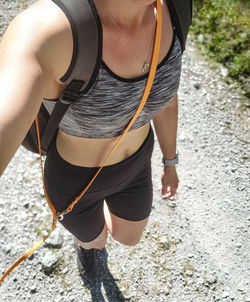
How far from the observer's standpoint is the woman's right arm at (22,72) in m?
0.97

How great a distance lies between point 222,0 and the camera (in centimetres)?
456

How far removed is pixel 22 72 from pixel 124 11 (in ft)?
1.79

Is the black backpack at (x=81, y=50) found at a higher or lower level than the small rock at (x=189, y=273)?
higher

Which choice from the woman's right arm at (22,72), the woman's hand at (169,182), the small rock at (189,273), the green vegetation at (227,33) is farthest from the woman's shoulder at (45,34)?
the green vegetation at (227,33)

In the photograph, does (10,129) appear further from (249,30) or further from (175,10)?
(249,30)

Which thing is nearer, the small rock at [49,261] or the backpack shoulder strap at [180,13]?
the backpack shoulder strap at [180,13]

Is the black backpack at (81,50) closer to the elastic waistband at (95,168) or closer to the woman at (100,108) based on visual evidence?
the woman at (100,108)

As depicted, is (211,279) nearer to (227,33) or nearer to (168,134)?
(168,134)

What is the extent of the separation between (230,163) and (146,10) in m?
2.37

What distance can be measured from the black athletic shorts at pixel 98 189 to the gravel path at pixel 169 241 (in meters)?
0.79

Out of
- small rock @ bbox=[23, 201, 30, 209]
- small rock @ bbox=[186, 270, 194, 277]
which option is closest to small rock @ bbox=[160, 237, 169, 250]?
small rock @ bbox=[186, 270, 194, 277]

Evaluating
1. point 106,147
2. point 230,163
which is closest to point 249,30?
point 230,163

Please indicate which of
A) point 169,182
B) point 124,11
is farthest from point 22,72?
point 169,182

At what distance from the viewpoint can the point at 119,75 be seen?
132 cm
